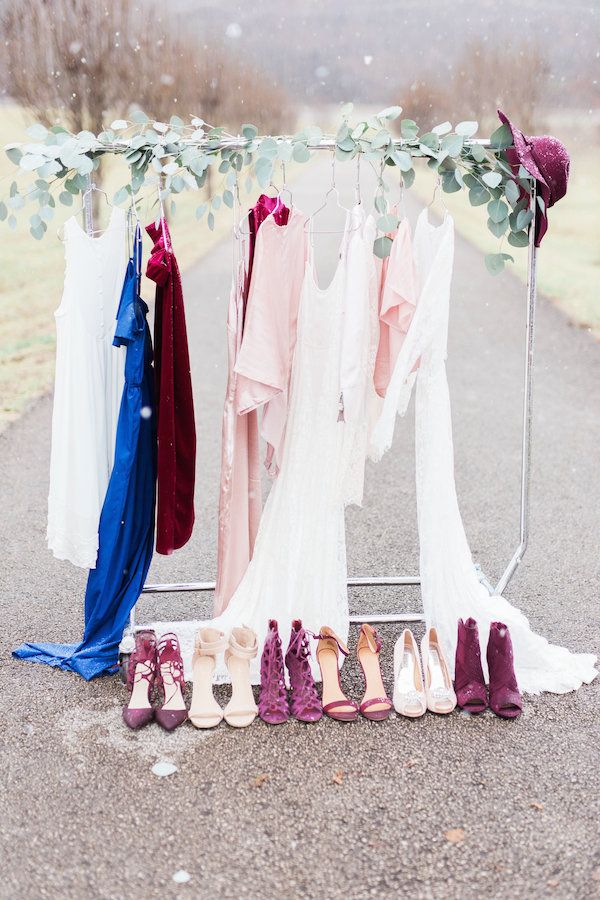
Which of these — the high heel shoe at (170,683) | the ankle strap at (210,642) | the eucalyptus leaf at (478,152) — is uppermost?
the eucalyptus leaf at (478,152)

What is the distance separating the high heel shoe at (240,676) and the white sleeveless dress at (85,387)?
0.54 meters

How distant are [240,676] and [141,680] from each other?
0.32 meters

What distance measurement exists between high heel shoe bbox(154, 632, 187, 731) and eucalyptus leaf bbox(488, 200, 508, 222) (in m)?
1.72

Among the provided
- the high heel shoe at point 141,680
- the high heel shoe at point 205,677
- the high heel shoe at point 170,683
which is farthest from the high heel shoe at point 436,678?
the high heel shoe at point 141,680

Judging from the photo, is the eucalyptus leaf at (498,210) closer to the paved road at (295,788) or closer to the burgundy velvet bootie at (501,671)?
the burgundy velvet bootie at (501,671)

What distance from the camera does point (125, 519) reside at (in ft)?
9.27

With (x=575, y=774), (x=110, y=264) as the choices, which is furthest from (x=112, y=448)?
(x=575, y=774)

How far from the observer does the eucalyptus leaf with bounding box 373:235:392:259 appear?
8.63 ft

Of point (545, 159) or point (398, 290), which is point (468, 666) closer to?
point (398, 290)

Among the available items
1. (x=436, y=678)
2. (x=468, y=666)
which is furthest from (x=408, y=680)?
(x=468, y=666)

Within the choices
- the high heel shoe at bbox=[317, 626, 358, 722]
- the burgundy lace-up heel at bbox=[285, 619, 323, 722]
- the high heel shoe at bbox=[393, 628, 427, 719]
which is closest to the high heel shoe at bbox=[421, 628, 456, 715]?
the high heel shoe at bbox=[393, 628, 427, 719]

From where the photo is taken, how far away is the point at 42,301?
10.0 meters

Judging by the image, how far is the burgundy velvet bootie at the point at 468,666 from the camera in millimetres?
2729

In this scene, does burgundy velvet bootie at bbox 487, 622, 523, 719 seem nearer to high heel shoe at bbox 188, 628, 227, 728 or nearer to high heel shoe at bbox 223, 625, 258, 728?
high heel shoe at bbox 223, 625, 258, 728
